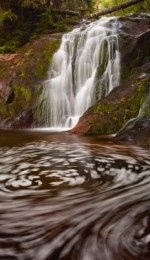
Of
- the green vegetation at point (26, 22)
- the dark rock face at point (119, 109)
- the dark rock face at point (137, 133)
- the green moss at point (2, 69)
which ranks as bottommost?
the dark rock face at point (137, 133)

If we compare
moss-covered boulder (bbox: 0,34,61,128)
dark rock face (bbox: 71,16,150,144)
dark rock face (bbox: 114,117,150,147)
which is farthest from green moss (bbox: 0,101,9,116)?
dark rock face (bbox: 114,117,150,147)

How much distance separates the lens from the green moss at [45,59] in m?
11.2

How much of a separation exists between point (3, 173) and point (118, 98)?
5371 millimetres

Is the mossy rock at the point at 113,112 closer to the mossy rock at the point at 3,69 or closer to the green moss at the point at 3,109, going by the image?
the green moss at the point at 3,109

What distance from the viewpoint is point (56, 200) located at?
2.35 meters

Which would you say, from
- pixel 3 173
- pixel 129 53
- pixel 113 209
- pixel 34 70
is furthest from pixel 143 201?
pixel 34 70

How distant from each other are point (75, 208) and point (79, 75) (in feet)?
30.4

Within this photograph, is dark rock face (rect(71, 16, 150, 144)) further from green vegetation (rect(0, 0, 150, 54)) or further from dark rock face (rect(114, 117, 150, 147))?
green vegetation (rect(0, 0, 150, 54))

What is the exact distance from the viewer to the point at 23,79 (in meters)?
11.0

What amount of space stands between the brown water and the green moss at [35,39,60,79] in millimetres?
7774

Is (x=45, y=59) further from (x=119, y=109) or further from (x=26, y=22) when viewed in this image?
(x=26, y=22)

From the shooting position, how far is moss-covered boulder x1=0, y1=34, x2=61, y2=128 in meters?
10.3

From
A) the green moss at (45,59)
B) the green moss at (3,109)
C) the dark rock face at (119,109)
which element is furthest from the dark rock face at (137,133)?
the green moss at (45,59)

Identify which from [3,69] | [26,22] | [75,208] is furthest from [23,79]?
[75,208]
